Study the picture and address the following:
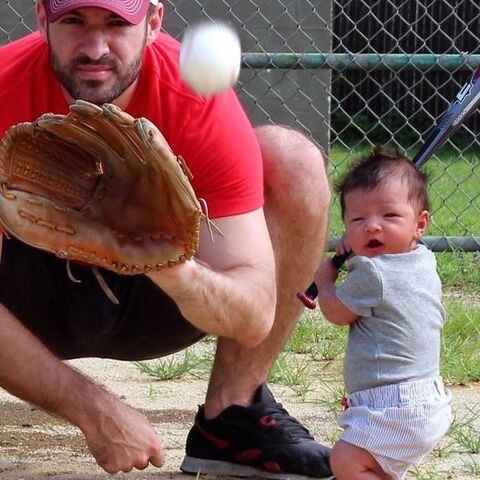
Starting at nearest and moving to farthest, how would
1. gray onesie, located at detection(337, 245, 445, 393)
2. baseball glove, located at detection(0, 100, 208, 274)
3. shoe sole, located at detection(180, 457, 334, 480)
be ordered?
baseball glove, located at detection(0, 100, 208, 274)
gray onesie, located at detection(337, 245, 445, 393)
shoe sole, located at detection(180, 457, 334, 480)

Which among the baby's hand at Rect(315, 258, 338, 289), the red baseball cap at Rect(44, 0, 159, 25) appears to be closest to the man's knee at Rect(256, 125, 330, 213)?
the baby's hand at Rect(315, 258, 338, 289)

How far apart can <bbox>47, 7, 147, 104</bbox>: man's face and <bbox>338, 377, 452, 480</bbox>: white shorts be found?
0.91m

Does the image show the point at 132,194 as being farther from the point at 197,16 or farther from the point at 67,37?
the point at 197,16

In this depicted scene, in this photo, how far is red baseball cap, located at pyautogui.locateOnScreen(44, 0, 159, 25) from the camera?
9.69 feet

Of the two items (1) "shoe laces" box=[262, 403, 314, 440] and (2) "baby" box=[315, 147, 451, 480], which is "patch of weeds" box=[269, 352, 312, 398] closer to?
(1) "shoe laces" box=[262, 403, 314, 440]

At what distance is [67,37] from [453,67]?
2.75 meters

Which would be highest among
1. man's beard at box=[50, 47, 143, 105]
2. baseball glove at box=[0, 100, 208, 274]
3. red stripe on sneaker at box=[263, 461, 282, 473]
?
man's beard at box=[50, 47, 143, 105]

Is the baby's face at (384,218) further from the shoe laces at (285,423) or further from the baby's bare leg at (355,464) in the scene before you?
the shoe laces at (285,423)

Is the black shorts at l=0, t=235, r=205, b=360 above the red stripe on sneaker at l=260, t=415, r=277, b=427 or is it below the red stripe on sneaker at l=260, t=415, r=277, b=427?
above

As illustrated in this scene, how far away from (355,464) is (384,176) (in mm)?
646

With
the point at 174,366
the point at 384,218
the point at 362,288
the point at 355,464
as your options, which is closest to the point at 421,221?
the point at 384,218

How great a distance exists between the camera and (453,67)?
5402 millimetres

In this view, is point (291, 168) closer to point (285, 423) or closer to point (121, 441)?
point (285, 423)

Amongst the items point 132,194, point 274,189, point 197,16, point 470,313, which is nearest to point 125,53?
point 132,194
